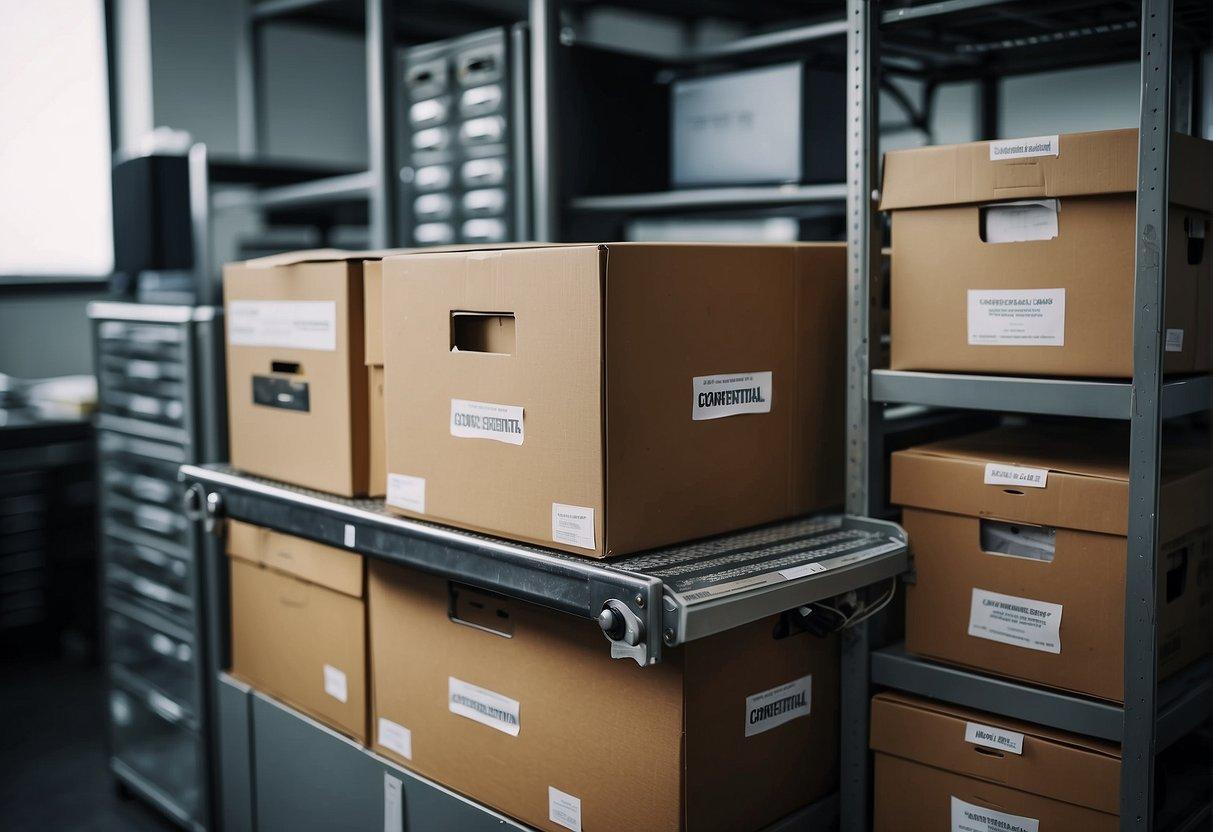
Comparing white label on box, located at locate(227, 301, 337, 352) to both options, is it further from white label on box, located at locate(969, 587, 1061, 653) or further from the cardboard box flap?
white label on box, located at locate(969, 587, 1061, 653)

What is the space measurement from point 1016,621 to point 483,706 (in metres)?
0.72

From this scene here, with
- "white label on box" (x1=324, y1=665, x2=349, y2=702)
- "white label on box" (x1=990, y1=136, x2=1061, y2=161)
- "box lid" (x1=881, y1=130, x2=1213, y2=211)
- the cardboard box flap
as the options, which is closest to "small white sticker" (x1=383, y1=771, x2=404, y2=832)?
"white label on box" (x1=324, y1=665, x2=349, y2=702)

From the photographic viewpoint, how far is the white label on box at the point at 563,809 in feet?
4.36

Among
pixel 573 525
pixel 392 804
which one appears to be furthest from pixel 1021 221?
pixel 392 804

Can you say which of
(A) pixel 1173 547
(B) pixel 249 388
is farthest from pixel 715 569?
(B) pixel 249 388

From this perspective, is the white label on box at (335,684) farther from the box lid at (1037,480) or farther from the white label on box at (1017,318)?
the white label on box at (1017,318)

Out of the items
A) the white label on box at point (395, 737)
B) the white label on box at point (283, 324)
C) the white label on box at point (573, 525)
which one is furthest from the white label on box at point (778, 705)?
the white label on box at point (283, 324)

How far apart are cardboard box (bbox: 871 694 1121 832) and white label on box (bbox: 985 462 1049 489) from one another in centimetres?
31

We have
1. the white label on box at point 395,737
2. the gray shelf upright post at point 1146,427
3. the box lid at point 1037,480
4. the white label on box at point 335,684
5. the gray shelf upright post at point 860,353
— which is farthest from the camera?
the white label on box at point 335,684

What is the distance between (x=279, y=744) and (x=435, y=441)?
2.55 feet

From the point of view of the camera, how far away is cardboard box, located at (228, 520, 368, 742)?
167cm

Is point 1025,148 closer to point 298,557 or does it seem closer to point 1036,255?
point 1036,255

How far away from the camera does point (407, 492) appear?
1442 millimetres

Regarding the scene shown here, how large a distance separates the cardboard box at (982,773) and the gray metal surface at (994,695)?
2 centimetres
